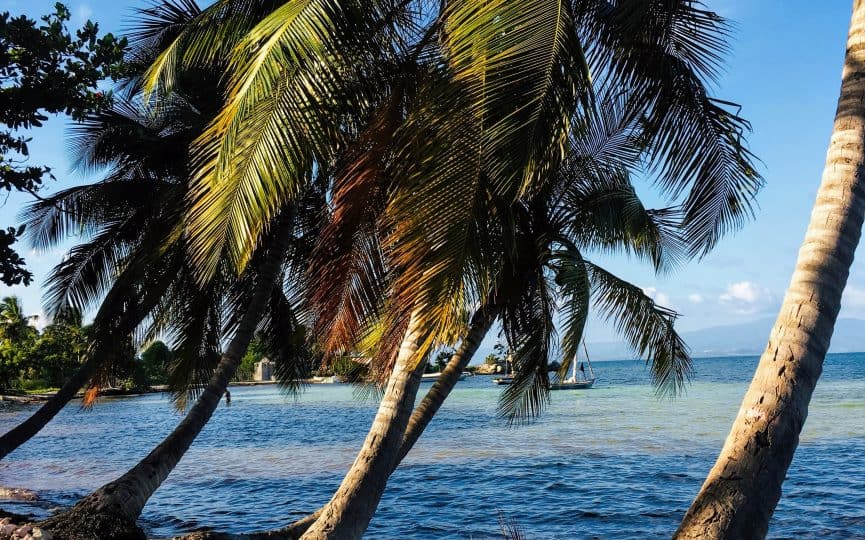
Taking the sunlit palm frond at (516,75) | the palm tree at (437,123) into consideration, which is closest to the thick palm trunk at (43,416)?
the palm tree at (437,123)

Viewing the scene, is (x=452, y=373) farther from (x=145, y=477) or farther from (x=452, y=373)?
(x=145, y=477)

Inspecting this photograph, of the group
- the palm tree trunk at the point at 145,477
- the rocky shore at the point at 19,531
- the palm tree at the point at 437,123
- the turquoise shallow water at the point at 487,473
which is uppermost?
the palm tree at the point at 437,123

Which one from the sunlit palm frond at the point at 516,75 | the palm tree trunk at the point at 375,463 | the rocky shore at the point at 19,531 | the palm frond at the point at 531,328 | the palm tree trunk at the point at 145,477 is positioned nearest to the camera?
the sunlit palm frond at the point at 516,75

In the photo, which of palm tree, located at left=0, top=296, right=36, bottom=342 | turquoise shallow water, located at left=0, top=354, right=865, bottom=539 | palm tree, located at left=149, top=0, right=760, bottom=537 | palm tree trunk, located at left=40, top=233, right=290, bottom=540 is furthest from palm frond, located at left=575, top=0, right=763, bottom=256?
palm tree, located at left=0, top=296, right=36, bottom=342

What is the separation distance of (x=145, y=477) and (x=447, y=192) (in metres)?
6.54

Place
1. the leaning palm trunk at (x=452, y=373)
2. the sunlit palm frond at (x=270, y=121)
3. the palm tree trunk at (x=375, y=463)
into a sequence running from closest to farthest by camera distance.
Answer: the sunlit palm frond at (x=270, y=121) → the palm tree trunk at (x=375, y=463) → the leaning palm trunk at (x=452, y=373)

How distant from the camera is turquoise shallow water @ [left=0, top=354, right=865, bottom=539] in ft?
47.1

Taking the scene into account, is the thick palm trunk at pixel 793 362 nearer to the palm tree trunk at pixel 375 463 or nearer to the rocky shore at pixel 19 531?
the palm tree trunk at pixel 375 463

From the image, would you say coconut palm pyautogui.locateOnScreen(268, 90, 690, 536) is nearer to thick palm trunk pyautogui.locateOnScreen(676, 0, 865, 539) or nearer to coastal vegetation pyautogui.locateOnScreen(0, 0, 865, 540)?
coastal vegetation pyautogui.locateOnScreen(0, 0, 865, 540)

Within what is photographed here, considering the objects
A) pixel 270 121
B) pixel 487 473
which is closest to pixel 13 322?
pixel 487 473

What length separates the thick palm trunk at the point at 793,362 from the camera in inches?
124

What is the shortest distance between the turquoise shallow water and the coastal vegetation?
15.7ft

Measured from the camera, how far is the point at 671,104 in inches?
235

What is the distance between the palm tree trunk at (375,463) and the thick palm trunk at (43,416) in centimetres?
768
